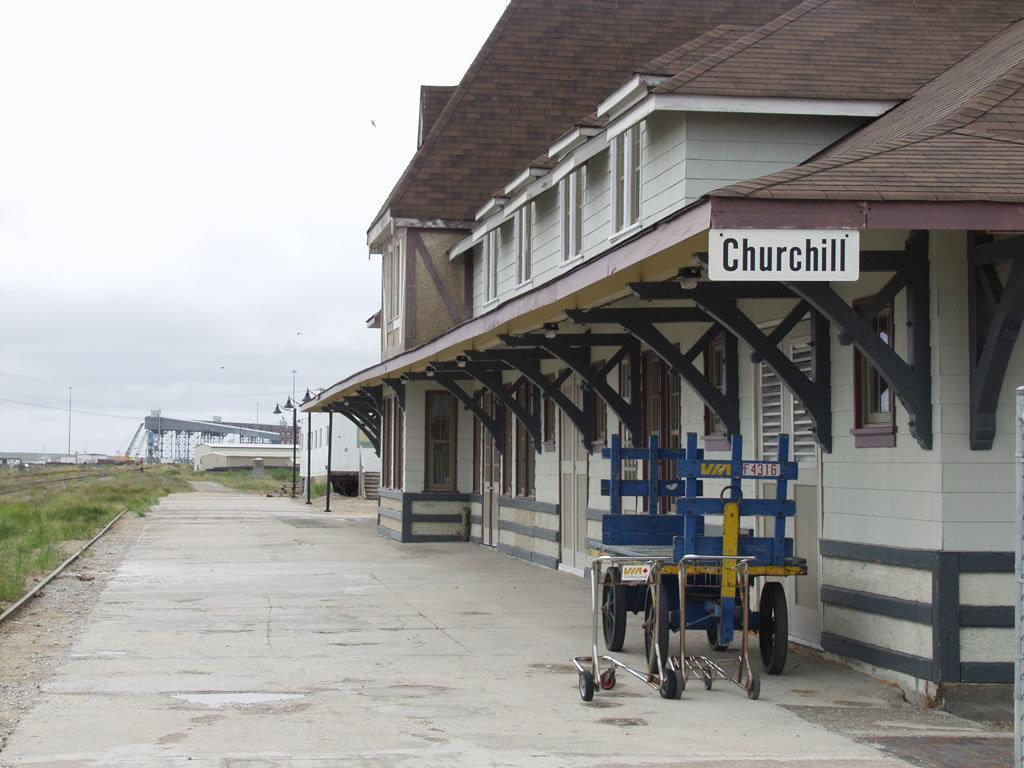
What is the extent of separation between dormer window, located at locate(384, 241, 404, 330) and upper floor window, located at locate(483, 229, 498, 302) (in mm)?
2634

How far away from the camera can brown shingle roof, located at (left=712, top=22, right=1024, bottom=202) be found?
818cm

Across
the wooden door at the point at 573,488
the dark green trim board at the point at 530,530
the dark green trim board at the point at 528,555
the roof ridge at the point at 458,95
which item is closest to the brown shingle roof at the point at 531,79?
the roof ridge at the point at 458,95

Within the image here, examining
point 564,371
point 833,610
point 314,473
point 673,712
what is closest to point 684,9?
point 564,371

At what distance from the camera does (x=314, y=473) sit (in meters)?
69.1

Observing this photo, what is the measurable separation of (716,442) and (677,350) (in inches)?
48.5

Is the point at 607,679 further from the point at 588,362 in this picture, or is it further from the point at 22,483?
A: the point at 22,483

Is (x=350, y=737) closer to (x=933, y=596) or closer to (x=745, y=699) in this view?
(x=745, y=699)

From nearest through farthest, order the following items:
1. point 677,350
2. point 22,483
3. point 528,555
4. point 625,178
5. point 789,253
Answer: point 789,253
point 677,350
point 625,178
point 528,555
point 22,483

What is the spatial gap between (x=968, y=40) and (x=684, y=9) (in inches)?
352

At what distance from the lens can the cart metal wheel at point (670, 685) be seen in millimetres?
9125

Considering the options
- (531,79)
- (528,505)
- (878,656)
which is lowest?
(878,656)

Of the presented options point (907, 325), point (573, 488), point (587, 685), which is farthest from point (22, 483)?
point (907, 325)

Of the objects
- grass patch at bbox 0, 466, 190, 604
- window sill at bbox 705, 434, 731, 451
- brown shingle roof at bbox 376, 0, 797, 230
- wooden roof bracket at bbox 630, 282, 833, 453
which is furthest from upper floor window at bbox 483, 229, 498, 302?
wooden roof bracket at bbox 630, 282, 833, 453

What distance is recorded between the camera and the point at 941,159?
898 cm
